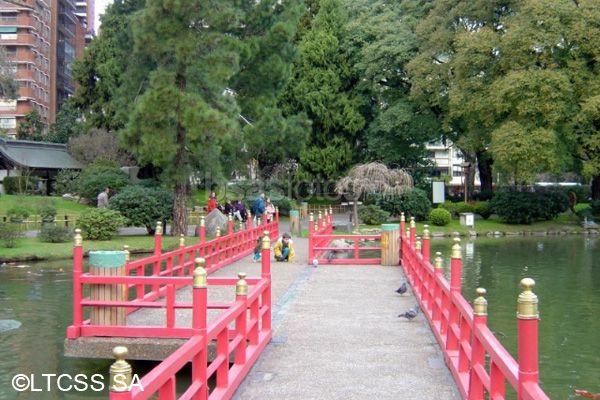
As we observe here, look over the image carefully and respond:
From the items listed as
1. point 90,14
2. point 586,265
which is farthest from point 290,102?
point 90,14

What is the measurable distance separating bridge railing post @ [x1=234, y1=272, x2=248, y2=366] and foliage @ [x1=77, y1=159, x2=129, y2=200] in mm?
31091

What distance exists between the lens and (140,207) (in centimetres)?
2638

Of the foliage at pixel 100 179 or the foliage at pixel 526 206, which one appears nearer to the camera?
the foliage at pixel 100 179

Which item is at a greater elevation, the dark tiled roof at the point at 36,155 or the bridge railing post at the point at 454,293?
the dark tiled roof at the point at 36,155

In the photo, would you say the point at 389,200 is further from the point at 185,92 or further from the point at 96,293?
the point at 96,293

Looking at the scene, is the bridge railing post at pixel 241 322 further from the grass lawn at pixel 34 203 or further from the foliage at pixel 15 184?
the foliage at pixel 15 184

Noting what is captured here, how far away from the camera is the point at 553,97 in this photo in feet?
110

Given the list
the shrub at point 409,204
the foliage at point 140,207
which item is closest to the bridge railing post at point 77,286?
the foliage at point 140,207

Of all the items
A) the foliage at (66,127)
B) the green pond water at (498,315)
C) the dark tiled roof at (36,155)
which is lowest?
the green pond water at (498,315)

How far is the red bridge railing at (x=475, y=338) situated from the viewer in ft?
13.1

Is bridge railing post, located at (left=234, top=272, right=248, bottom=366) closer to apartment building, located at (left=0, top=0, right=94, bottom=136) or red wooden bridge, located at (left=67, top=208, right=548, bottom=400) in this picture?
red wooden bridge, located at (left=67, top=208, right=548, bottom=400)

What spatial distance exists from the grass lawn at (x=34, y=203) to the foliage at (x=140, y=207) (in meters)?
9.02

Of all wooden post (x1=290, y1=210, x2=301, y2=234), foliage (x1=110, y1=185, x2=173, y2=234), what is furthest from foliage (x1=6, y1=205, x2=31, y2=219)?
wooden post (x1=290, y1=210, x2=301, y2=234)

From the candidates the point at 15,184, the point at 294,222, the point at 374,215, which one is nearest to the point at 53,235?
the point at 294,222
